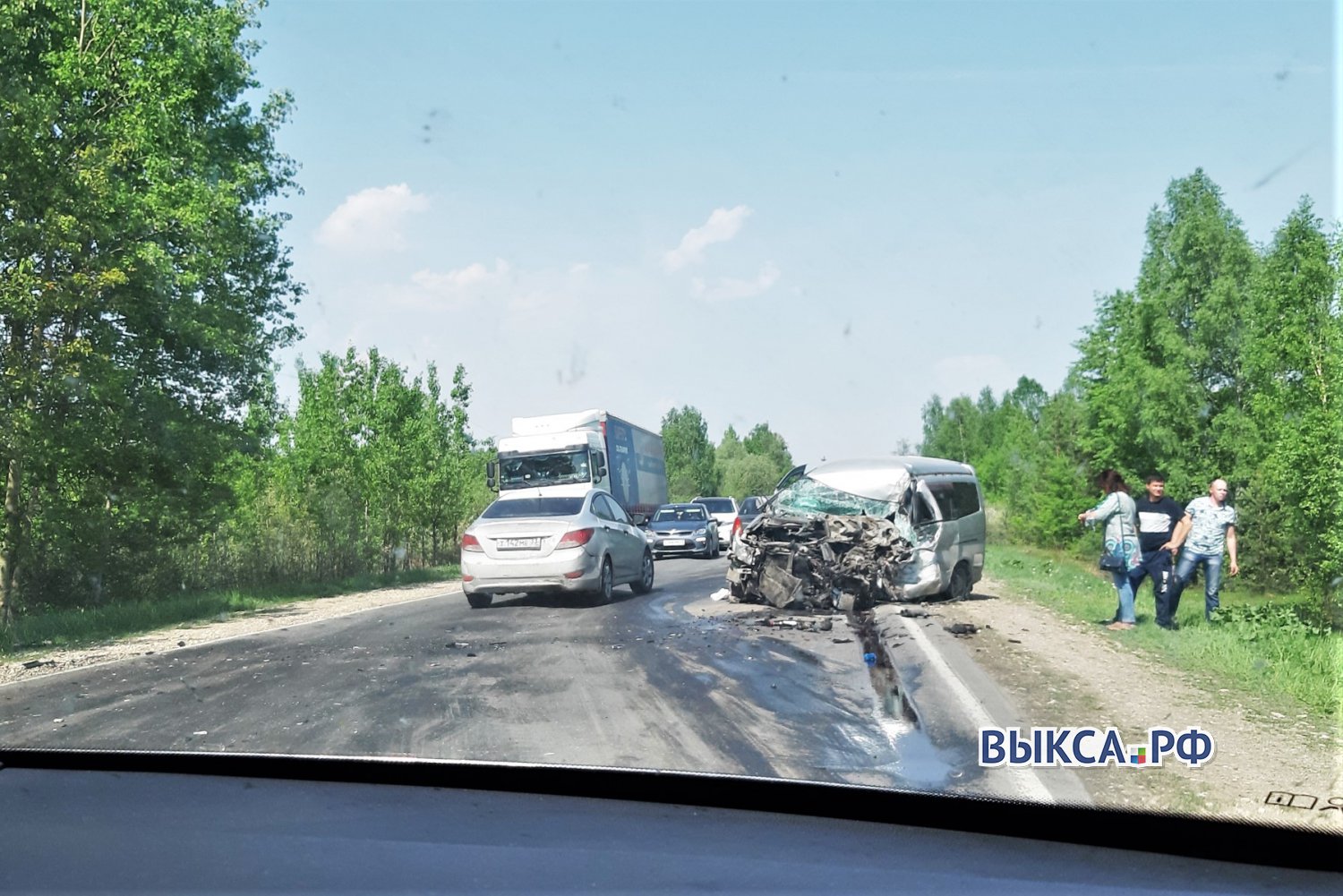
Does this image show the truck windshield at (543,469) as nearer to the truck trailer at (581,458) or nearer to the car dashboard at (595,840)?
the truck trailer at (581,458)

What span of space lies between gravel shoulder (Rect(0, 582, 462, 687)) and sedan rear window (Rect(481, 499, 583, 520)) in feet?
3.71

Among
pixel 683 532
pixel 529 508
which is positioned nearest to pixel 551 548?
pixel 683 532

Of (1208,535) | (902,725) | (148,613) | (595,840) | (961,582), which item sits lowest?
(148,613)

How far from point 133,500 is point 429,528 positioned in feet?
39.9

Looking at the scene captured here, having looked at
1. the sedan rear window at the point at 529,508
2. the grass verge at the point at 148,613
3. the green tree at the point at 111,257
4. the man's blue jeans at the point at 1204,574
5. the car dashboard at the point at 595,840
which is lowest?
the grass verge at the point at 148,613

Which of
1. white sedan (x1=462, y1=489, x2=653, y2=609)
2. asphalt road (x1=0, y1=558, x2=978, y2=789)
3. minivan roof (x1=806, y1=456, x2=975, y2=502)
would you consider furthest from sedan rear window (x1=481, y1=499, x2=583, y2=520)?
minivan roof (x1=806, y1=456, x2=975, y2=502)

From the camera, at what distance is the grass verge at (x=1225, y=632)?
260 cm

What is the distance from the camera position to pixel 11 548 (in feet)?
50.0

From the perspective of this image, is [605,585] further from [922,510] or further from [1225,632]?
[1225,632]

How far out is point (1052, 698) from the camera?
3.32m

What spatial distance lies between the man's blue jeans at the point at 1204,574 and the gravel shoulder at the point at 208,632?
5652mm

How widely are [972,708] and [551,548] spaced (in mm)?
5744

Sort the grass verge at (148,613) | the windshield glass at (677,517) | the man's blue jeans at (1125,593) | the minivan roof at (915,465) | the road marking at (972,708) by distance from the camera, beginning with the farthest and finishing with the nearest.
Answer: the grass verge at (148,613) < the windshield glass at (677,517) < the minivan roof at (915,465) < the man's blue jeans at (1125,593) < the road marking at (972,708)

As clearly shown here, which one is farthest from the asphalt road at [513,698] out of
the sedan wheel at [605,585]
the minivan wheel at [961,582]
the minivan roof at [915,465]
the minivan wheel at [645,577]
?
the minivan wheel at [645,577]
